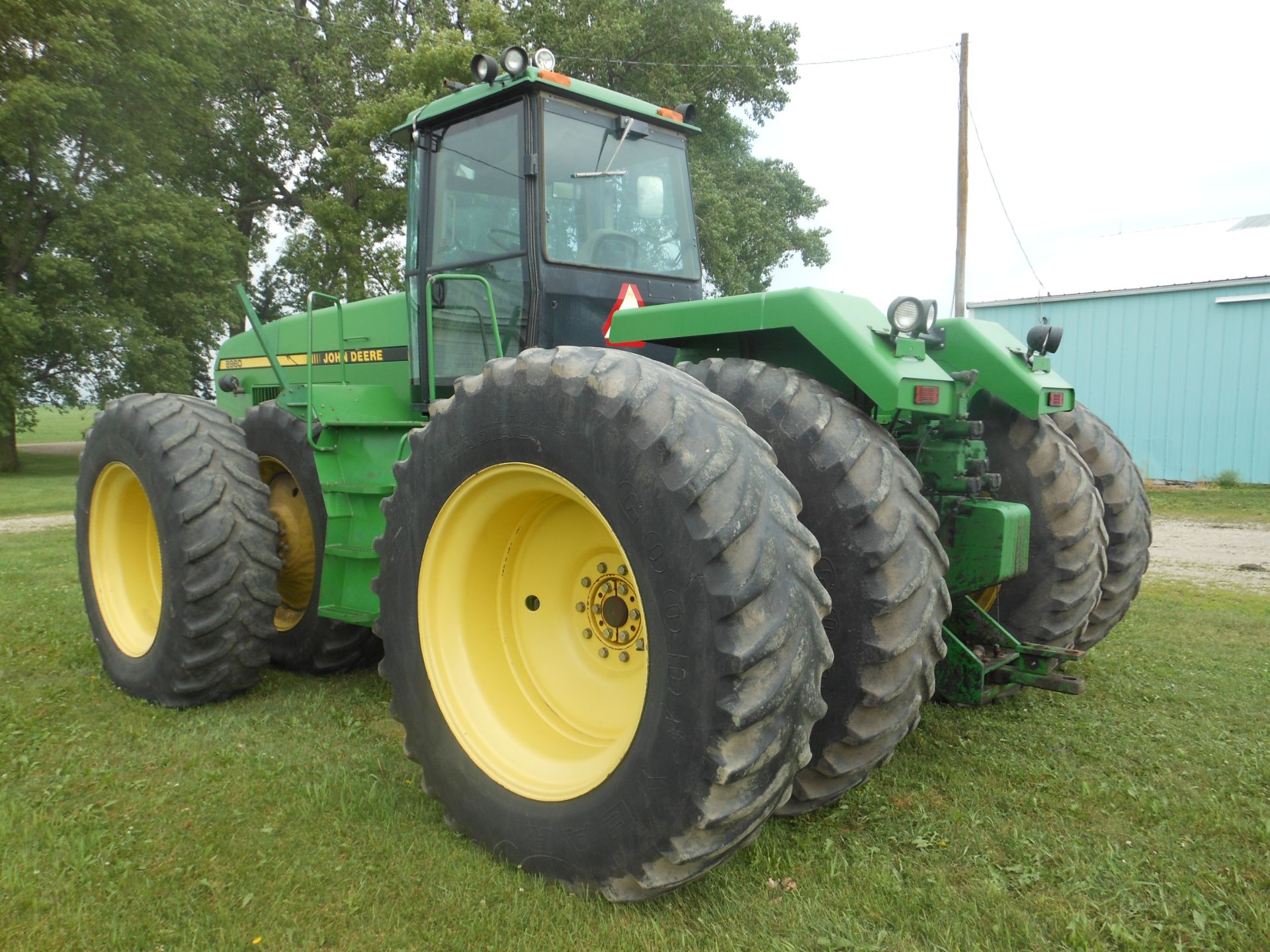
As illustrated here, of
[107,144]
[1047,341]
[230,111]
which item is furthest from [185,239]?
[1047,341]

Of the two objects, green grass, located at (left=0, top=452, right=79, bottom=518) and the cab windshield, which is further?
green grass, located at (left=0, top=452, right=79, bottom=518)

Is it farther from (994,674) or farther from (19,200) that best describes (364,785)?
(19,200)

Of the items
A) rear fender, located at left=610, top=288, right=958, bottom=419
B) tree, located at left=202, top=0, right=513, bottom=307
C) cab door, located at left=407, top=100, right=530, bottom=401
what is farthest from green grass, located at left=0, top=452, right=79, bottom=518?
rear fender, located at left=610, top=288, right=958, bottom=419

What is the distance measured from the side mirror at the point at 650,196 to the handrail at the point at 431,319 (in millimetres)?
888

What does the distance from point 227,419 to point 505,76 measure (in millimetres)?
2117

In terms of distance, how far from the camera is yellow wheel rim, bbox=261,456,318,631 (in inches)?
179

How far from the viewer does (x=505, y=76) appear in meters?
3.84

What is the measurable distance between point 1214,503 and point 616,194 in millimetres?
13127

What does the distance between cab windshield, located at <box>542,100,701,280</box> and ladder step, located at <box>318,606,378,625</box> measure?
5.69 feet

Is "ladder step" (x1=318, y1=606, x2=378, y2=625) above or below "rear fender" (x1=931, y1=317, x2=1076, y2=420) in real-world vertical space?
below

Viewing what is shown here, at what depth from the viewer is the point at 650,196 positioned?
4387 mm

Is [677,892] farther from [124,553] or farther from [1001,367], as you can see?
[124,553]

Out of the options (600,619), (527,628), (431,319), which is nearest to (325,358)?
(431,319)

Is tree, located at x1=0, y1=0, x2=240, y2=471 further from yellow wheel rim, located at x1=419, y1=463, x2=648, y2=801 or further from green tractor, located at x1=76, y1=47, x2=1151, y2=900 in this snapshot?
yellow wheel rim, located at x1=419, y1=463, x2=648, y2=801
